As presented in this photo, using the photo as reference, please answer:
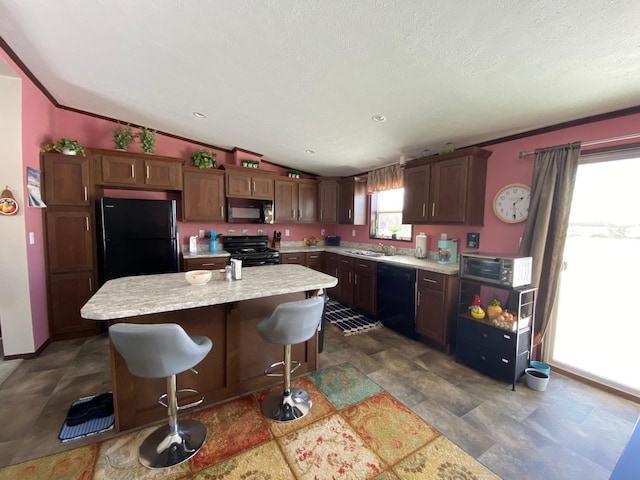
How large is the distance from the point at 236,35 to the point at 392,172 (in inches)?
112

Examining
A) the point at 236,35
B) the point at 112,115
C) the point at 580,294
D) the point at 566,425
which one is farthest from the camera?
the point at 112,115

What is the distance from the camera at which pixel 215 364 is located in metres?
2.05

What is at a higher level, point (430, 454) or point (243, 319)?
point (243, 319)

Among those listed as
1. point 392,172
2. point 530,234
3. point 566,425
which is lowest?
point 566,425

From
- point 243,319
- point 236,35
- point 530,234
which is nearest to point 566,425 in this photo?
point 530,234

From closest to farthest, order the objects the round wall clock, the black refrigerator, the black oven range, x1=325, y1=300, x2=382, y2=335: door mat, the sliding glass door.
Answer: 1. the sliding glass door
2. the round wall clock
3. the black refrigerator
4. x1=325, y1=300, x2=382, y2=335: door mat
5. the black oven range

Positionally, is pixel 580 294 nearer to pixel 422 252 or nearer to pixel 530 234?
pixel 530 234

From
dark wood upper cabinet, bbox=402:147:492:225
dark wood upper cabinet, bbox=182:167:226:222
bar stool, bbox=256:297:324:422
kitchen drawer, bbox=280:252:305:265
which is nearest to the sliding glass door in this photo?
dark wood upper cabinet, bbox=402:147:492:225

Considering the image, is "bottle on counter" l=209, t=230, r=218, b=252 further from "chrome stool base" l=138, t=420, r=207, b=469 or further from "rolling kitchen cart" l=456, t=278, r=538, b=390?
"rolling kitchen cart" l=456, t=278, r=538, b=390

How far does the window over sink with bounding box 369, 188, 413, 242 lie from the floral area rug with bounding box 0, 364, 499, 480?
9.02 ft

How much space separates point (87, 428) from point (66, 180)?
276 cm

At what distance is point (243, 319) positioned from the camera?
2123 mm

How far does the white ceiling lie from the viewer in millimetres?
1451

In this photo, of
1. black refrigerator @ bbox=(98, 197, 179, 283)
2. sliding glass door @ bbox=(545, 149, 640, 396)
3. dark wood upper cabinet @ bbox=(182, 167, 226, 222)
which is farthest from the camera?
dark wood upper cabinet @ bbox=(182, 167, 226, 222)
